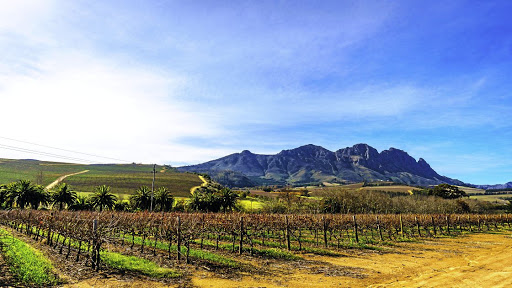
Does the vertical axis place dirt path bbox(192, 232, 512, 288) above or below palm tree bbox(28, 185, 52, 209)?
below

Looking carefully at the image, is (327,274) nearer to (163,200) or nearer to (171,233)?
(171,233)

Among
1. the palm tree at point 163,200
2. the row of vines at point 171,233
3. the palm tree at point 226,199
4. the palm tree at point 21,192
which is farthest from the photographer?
the palm tree at point 226,199

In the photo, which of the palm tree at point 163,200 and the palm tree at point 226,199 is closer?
the palm tree at point 163,200

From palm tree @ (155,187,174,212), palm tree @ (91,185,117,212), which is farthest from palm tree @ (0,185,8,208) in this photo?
palm tree @ (155,187,174,212)

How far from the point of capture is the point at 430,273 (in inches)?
530

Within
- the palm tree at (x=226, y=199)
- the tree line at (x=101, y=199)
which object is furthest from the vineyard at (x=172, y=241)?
the palm tree at (x=226, y=199)

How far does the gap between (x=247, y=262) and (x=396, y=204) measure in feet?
231

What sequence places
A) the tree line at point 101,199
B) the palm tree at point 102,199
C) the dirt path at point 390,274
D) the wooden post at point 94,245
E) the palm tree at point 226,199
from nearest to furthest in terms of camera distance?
1. the dirt path at point 390,274
2. the wooden post at point 94,245
3. the palm tree at point 102,199
4. the tree line at point 101,199
5. the palm tree at point 226,199

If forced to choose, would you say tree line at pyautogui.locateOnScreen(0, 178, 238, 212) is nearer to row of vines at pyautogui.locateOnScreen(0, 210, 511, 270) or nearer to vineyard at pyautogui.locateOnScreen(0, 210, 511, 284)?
row of vines at pyautogui.locateOnScreen(0, 210, 511, 270)

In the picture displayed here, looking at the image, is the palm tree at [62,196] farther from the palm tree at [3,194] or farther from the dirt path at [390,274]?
the dirt path at [390,274]

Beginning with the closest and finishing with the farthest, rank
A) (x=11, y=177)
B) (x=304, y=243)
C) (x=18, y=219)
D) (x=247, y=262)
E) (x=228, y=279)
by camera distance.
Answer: (x=228, y=279) < (x=247, y=262) < (x=304, y=243) < (x=18, y=219) < (x=11, y=177)

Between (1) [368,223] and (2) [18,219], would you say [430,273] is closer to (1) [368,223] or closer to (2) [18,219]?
(1) [368,223]

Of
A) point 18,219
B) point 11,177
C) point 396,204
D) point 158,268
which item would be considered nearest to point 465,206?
point 396,204

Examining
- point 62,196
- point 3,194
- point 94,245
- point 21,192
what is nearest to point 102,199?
point 62,196
